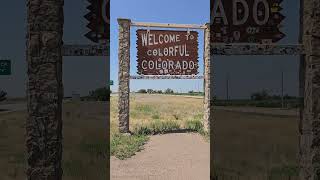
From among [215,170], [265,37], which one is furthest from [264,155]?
[265,37]

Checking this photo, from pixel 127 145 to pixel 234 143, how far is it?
3214mm

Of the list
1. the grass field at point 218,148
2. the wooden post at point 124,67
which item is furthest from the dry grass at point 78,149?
the wooden post at point 124,67

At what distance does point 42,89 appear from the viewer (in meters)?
2.95

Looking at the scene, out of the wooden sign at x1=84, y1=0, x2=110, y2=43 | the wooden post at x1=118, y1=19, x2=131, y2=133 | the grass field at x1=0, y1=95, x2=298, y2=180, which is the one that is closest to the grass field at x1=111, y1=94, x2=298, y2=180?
the grass field at x1=0, y1=95, x2=298, y2=180

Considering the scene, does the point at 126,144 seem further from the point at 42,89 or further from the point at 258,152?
the point at 42,89

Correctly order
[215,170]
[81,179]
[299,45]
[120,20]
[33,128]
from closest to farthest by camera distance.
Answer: [33,128]
[299,45]
[81,179]
[215,170]
[120,20]

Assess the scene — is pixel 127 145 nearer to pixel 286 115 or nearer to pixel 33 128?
pixel 286 115

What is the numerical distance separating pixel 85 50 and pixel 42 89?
1.40ft

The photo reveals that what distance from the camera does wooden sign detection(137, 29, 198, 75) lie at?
32.6ft

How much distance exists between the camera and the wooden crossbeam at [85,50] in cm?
306

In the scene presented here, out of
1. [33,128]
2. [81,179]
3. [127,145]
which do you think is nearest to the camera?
[33,128]

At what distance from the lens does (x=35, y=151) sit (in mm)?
2938

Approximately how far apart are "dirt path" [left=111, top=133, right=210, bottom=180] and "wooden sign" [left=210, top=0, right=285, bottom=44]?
3146 millimetres

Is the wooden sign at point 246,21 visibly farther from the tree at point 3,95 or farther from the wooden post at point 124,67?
the wooden post at point 124,67
